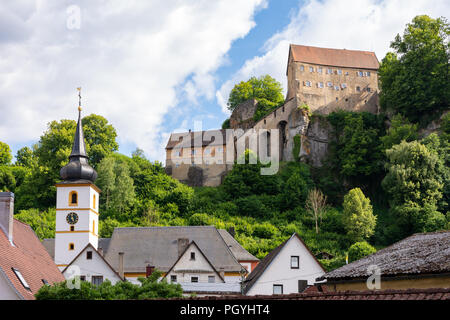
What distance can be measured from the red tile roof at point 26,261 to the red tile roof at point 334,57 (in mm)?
60372

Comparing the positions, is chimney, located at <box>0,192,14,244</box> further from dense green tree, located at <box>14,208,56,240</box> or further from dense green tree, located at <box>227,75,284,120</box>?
dense green tree, located at <box>227,75,284,120</box>

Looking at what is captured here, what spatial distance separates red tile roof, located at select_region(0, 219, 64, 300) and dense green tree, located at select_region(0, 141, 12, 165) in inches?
2586

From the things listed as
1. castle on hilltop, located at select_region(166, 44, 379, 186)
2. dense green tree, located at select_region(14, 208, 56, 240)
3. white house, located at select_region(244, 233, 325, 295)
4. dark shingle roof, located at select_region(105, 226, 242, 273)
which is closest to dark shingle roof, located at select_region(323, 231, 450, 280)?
white house, located at select_region(244, 233, 325, 295)

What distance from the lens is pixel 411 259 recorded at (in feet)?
61.9

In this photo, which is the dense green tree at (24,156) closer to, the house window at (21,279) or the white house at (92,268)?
the white house at (92,268)

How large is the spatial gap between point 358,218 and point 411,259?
4310 cm

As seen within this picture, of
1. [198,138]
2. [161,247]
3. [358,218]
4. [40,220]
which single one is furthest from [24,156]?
[358,218]

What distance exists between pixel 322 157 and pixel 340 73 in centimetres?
1340

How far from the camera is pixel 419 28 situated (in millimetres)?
→ 74375

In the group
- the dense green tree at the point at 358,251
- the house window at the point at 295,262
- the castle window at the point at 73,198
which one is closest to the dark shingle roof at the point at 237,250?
the dense green tree at the point at 358,251

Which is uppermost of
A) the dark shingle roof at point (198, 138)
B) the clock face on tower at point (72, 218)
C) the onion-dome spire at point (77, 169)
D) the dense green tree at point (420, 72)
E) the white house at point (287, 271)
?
the dense green tree at point (420, 72)

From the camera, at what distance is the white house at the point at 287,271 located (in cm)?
3878

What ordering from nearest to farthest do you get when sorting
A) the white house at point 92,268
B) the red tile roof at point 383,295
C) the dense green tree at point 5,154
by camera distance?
the red tile roof at point 383,295
the white house at point 92,268
the dense green tree at point 5,154

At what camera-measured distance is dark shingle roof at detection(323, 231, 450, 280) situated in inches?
690
